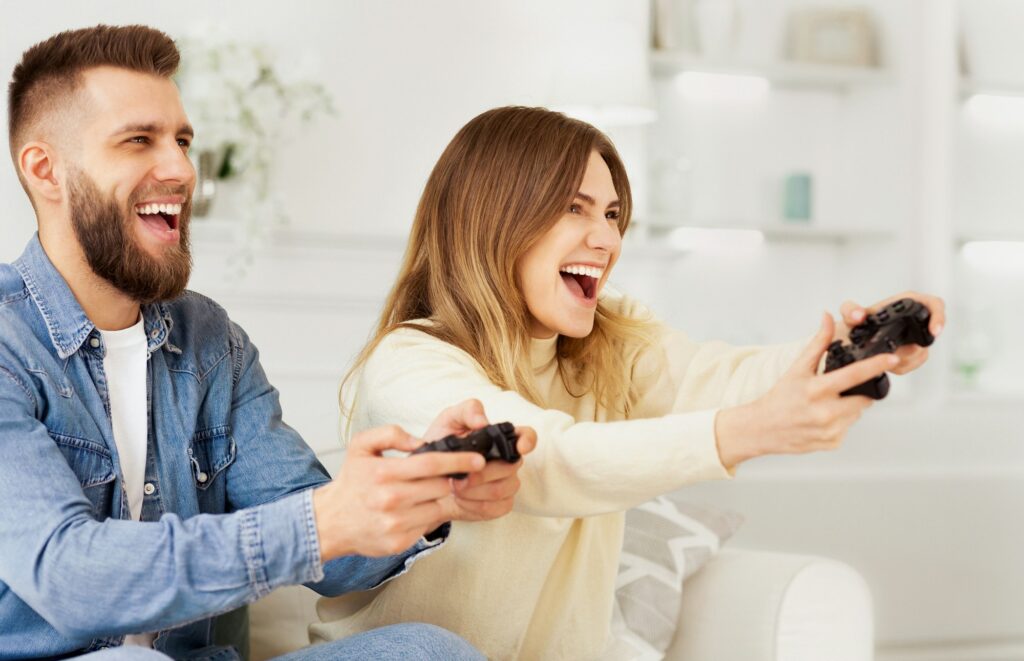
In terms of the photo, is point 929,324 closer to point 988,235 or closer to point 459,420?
point 459,420

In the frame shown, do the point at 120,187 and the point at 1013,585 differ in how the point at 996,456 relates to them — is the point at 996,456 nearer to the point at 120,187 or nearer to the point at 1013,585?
the point at 1013,585

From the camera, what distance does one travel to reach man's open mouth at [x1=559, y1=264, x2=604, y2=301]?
5.55ft

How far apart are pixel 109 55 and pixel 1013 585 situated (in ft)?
10.7

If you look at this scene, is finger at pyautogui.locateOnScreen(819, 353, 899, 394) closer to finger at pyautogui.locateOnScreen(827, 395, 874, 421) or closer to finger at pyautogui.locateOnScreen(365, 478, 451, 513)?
finger at pyautogui.locateOnScreen(827, 395, 874, 421)

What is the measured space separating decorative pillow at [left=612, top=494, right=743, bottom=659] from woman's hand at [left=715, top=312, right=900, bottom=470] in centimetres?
69

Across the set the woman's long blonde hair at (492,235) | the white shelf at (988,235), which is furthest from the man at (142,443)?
the white shelf at (988,235)

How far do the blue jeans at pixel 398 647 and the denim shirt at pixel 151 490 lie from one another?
0.10 meters

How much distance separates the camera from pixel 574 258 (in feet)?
5.49

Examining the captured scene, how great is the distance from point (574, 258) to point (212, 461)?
0.57 metres

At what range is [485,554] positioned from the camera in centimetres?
160

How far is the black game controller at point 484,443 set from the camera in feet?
3.94

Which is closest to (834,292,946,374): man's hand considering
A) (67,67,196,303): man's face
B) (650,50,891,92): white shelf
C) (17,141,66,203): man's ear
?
(67,67,196,303): man's face

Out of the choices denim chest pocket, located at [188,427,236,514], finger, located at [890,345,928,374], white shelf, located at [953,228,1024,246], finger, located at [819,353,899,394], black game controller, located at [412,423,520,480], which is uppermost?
finger, located at [819,353,899,394]

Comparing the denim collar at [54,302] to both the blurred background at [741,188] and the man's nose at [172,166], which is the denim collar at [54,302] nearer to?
the man's nose at [172,166]
